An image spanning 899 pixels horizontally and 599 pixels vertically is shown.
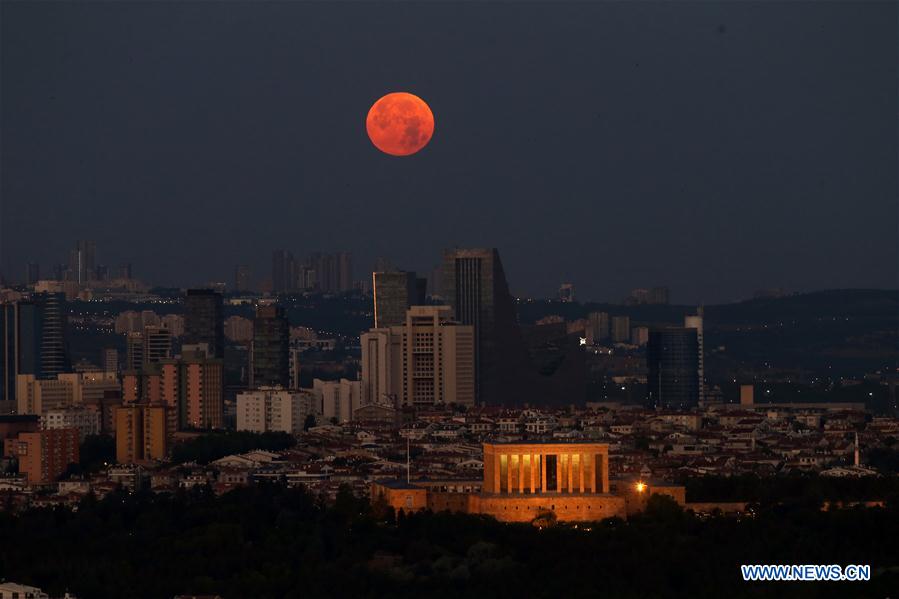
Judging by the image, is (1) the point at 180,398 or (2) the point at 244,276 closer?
(1) the point at 180,398

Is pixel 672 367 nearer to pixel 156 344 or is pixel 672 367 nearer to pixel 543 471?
pixel 156 344

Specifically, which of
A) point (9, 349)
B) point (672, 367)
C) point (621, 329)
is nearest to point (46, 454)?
point (9, 349)

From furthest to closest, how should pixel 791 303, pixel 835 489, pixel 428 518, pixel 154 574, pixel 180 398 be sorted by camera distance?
pixel 791 303 → pixel 180 398 → pixel 835 489 → pixel 428 518 → pixel 154 574

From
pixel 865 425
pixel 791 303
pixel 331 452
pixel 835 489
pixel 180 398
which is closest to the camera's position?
pixel 835 489

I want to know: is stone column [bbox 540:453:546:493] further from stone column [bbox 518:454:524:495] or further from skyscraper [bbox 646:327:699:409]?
skyscraper [bbox 646:327:699:409]

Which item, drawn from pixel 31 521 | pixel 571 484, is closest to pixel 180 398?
pixel 31 521

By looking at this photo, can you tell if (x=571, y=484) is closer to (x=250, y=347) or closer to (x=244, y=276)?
(x=250, y=347)

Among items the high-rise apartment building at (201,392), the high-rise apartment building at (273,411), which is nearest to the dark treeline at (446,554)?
the high-rise apartment building at (273,411)
